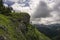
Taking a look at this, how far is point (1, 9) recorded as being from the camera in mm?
127625

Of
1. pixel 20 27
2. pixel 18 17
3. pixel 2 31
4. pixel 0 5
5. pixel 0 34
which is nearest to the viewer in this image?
pixel 0 34

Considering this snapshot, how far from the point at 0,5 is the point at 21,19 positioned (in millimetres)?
17290

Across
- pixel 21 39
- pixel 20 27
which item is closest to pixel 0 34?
pixel 21 39

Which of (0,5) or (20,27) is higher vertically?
(0,5)

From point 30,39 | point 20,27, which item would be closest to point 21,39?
point 20,27

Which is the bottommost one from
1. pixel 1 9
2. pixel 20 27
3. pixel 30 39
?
pixel 30 39

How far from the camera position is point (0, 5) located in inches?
5364

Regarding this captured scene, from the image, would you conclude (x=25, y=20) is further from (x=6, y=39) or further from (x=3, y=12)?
(x=6, y=39)

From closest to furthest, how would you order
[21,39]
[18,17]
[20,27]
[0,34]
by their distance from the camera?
[0,34] < [21,39] < [20,27] < [18,17]

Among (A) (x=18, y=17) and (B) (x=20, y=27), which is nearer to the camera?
(B) (x=20, y=27)

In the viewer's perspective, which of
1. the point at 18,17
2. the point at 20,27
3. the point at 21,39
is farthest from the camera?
the point at 18,17

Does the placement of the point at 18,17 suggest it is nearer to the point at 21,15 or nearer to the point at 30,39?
the point at 21,15

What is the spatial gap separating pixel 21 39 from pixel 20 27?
16.3m

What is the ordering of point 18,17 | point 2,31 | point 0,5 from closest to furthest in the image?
point 2,31
point 18,17
point 0,5
